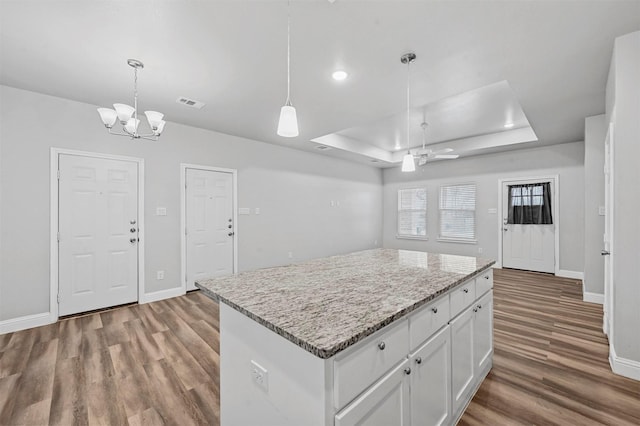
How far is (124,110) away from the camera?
2463 mm

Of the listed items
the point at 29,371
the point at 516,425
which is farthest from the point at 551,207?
the point at 29,371

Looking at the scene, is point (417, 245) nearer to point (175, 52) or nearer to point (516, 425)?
point (516, 425)

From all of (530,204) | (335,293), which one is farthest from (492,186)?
(335,293)

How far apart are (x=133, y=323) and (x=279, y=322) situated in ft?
10.0

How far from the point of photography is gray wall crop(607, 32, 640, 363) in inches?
81.7

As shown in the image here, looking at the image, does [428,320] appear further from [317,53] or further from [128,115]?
[128,115]

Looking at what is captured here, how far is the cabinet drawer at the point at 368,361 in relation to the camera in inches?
35.8

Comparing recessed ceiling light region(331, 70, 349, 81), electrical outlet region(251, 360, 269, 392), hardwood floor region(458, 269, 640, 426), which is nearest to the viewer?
electrical outlet region(251, 360, 269, 392)

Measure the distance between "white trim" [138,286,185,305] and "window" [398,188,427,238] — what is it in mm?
5736

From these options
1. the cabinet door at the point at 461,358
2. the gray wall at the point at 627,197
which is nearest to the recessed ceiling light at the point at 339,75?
the gray wall at the point at 627,197

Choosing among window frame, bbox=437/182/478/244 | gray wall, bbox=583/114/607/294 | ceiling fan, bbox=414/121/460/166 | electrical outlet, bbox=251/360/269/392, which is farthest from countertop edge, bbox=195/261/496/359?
window frame, bbox=437/182/478/244

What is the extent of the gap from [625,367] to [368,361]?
2.54 metres

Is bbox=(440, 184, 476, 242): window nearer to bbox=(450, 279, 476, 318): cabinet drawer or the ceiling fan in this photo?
the ceiling fan

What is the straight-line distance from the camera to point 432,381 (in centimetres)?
141
